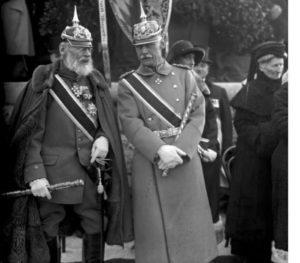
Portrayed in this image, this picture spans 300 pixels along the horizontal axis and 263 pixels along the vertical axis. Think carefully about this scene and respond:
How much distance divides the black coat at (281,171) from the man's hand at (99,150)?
1273 millimetres

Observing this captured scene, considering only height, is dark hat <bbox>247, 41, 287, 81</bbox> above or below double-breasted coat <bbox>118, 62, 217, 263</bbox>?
above

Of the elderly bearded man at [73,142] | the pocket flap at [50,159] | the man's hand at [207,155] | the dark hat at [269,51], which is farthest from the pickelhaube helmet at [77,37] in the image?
the dark hat at [269,51]

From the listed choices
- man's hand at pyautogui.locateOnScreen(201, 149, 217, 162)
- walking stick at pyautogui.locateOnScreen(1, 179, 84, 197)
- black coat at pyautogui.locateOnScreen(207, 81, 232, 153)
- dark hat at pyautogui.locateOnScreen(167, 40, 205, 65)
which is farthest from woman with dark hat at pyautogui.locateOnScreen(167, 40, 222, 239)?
walking stick at pyautogui.locateOnScreen(1, 179, 84, 197)

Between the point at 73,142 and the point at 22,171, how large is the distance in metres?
0.42

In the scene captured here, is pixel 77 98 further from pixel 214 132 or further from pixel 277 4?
pixel 277 4

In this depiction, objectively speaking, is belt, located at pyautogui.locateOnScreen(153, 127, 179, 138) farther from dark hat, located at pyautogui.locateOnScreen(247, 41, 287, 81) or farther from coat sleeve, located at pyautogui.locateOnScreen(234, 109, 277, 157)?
dark hat, located at pyautogui.locateOnScreen(247, 41, 287, 81)

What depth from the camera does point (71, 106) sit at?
4102mm

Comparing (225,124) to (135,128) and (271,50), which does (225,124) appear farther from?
(135,128)

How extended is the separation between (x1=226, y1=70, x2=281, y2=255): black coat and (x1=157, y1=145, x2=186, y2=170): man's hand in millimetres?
923

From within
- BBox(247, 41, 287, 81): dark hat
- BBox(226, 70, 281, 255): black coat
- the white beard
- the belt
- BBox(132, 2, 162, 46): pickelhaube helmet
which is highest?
BBox(132, 2, 162, 46): pickelhaube helmet

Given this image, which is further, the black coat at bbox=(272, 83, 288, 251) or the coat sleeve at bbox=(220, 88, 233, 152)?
the coat sleeve at bbox=(220, 88, 233, 152)

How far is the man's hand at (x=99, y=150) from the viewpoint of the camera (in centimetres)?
Result: 403

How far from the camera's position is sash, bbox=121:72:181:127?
405 centimetres

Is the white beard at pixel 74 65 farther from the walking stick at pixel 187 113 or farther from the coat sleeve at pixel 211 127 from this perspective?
the coat sleeve at pixel 211 127
